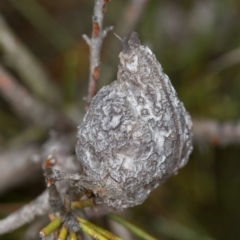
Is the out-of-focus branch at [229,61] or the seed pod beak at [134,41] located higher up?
the out-of-focus branch at [229,61]

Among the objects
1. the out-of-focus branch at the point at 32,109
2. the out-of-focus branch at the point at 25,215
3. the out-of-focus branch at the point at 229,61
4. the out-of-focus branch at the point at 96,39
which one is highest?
the out-of-focus branch at the point at 229,61

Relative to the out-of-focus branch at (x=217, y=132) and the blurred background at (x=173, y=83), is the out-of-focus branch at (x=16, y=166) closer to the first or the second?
the blurred background at (x=173, y=83)

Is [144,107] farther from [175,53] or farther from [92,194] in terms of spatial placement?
[175,53]

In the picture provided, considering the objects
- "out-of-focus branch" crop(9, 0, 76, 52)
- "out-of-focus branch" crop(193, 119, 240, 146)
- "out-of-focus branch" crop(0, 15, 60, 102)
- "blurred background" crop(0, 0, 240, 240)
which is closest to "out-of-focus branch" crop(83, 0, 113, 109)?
"blurred background" crop(0, 0, 240, 240)

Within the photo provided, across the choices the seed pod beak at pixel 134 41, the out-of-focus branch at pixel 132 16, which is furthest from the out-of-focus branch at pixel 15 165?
the seed pod beak at pixel 134 41

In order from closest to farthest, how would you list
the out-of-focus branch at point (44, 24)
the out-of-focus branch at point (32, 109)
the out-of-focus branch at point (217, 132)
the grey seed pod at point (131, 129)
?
the grey seed pod at point (131, 129) → the out-of-focus branch at point (217, 132) → the out-of-focus branch at point (32, 109) → the out-of-focus branch at point (44, 24)

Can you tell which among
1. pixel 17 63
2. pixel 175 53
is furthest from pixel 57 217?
pixel 175 53

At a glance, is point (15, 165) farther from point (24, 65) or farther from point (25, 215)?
point (25, 215)
